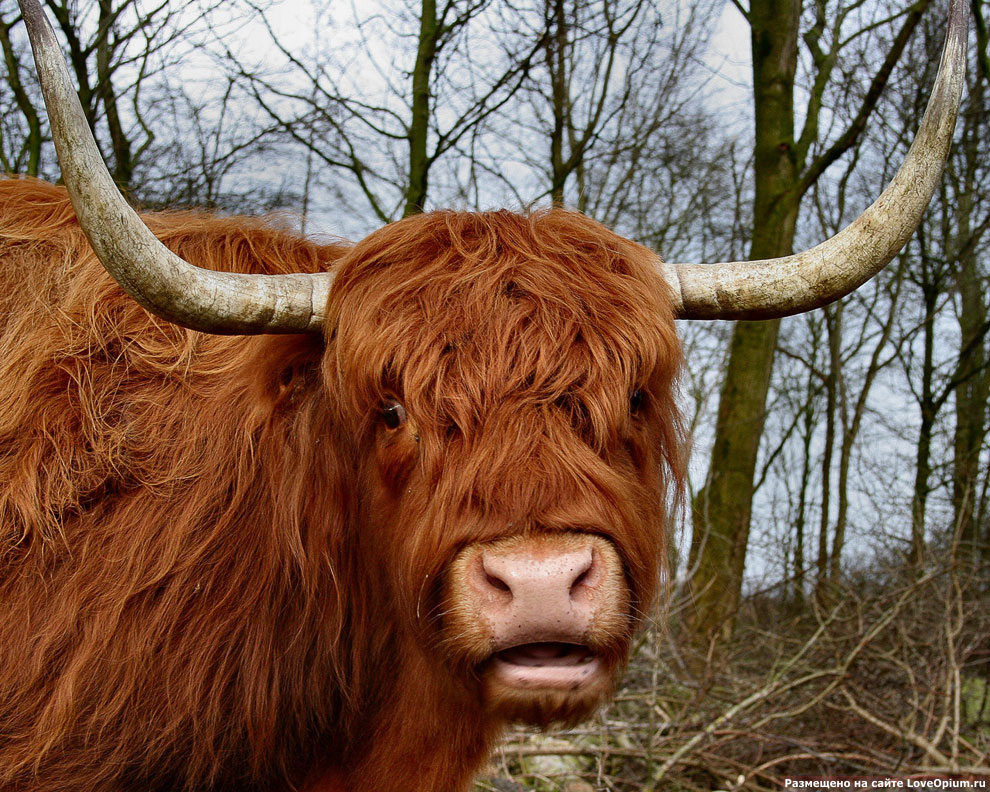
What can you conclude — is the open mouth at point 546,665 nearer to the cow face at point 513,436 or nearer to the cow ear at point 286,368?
the cow face at point 513,436

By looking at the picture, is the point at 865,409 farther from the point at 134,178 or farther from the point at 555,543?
the point at 555,543

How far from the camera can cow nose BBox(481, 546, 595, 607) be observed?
2.07m

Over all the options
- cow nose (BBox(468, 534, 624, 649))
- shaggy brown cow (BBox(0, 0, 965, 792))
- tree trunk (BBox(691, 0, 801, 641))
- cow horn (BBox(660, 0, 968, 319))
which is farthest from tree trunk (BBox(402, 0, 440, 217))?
cow nose (BBox(468, 534, 624, 649))

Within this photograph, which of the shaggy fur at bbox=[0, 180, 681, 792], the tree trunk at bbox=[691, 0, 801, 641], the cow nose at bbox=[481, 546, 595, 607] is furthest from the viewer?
the tree trunk at bbox=[691, 0, 801, 641]

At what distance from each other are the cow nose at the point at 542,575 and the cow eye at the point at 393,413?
674mm

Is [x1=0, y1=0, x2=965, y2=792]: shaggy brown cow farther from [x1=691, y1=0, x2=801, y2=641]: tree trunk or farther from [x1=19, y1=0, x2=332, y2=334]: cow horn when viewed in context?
[x1=691, y1=0, x2=801, y2=641]: tree trunk

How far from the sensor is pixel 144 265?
2.43 meters

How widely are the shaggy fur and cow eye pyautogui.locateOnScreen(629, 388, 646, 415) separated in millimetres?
31

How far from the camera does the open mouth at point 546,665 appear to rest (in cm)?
223

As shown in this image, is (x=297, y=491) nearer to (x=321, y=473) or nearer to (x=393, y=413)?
(x=321, y=473)

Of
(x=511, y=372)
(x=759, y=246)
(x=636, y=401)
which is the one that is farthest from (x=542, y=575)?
Answer: (x=759, y=246)

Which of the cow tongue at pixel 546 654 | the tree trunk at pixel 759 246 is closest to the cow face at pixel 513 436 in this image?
the cow tongue at pixel 546 654

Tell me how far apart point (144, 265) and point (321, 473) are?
0.96m

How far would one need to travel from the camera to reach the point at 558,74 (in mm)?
8344
